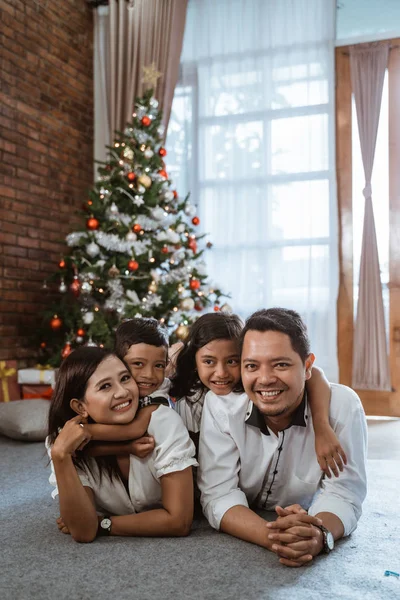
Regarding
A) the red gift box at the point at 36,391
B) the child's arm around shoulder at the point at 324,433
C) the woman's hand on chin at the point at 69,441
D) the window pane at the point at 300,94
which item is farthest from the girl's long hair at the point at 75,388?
the window pane at the point at 300,94

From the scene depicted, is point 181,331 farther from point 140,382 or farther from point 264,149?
point 140,382

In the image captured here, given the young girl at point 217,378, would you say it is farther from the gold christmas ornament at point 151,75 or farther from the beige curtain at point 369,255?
the gold christmas ornament at point 151,75

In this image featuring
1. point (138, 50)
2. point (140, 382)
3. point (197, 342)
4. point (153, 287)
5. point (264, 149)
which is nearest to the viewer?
point (140, 382)

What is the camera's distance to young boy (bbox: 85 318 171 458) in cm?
169

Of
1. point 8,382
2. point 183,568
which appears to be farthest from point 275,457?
point 8,382

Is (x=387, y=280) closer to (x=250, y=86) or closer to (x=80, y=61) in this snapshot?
(x=250, y=86)

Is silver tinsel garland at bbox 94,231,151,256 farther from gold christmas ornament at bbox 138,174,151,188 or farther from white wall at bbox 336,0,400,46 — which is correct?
white wall at bbox 336,0,400,46

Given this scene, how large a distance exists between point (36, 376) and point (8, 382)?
198 mm

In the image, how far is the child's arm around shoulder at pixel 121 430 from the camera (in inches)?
65.8

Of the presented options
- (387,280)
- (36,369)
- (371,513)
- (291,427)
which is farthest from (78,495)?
(387,280)

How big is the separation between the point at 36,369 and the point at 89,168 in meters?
1.85

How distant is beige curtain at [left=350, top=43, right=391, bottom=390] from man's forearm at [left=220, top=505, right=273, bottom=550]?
2.92 metres

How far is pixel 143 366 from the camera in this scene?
6.07 ft

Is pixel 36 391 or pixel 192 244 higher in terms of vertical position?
pixel 192 244
